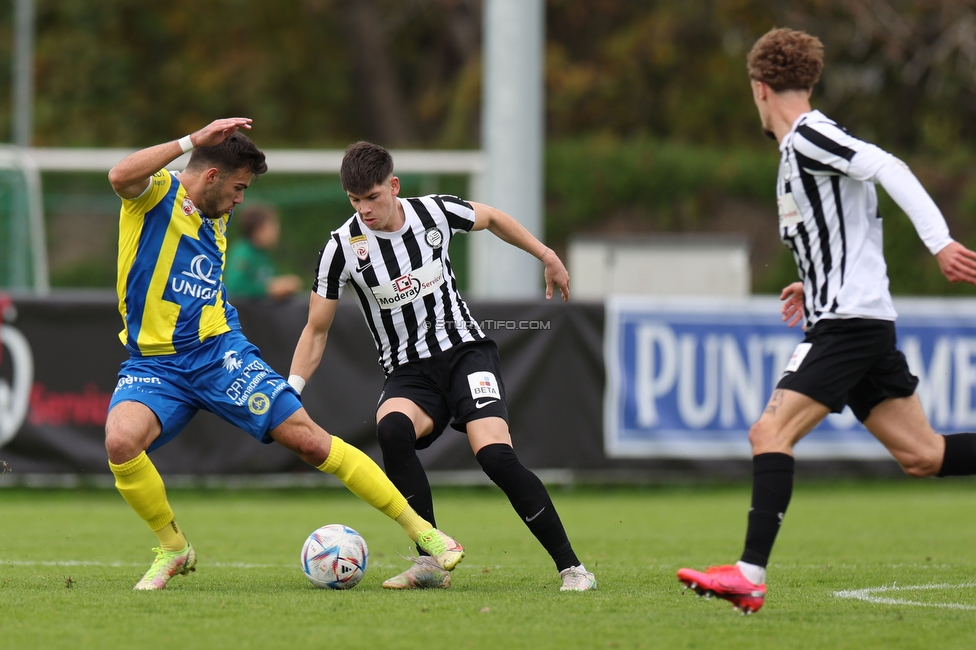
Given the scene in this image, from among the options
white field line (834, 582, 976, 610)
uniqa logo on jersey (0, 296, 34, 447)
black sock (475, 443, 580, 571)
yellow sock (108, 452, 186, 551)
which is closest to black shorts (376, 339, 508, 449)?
black sock (475, 443, 580, 571)

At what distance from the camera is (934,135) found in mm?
23891

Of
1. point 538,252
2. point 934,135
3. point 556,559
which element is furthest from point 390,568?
point 934,135

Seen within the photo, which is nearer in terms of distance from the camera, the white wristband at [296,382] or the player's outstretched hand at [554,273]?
the white wristband at [296,382]

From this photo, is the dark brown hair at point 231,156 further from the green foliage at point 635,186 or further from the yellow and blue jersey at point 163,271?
the green foliage at point 635,186

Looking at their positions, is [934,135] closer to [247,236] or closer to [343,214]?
[343,214]

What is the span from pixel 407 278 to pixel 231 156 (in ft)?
3.30

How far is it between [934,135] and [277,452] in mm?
17115

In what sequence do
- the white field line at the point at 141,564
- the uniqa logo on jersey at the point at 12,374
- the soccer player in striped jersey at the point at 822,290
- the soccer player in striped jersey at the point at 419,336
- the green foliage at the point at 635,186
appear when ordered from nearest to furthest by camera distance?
the soccer player in striped jersey at the point at 822,290 → the soccer player in striped jersey at the point at 419,336 → the white field line at the point at 141,564 → the uniqa logo on jersey at the point at 12,374 → the green foliage at the point at 635,186

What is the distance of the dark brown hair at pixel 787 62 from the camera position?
16.8 feet

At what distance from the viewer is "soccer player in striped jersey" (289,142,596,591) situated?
19.0ft

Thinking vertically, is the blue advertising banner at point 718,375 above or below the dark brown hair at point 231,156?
below

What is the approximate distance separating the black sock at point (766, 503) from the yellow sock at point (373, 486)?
1628 millimetres

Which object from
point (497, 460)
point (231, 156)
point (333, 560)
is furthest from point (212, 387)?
point (497, 460)

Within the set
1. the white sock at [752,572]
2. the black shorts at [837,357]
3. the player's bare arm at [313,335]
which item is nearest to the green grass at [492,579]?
the white sock at [752,572]
